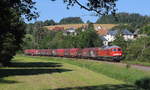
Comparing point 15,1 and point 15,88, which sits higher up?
point 15,1

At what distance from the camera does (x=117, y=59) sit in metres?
67.4

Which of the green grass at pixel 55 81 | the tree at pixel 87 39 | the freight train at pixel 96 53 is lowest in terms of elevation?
the green grass at pixel 55 81

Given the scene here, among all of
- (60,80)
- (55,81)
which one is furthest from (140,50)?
(55,81)

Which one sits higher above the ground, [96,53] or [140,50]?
[140,50]

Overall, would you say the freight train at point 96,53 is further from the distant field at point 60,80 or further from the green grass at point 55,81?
the green grass at point 55,81

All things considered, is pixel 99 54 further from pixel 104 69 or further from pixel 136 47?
pixel 104 69

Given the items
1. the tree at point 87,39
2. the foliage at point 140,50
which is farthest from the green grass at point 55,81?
the tree at point 87,39

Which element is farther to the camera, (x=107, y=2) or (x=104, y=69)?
(x=104, y=69)

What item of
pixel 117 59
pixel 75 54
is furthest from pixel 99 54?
pixel 75 54

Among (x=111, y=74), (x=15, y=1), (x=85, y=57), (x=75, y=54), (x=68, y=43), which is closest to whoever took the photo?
(x=15, y=1)

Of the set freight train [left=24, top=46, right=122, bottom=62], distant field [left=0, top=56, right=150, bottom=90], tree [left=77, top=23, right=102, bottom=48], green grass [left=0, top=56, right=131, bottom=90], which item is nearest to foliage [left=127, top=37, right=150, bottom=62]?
freight train [left=24, top=46, right=122, bottom=62]

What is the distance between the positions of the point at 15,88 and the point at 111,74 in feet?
70.0

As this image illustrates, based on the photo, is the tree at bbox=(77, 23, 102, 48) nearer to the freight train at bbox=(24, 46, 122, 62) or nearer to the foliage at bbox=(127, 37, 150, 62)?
the freight train at bbox=(24, 46, 122, 62)

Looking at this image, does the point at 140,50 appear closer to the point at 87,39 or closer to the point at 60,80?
the point at 87,39
